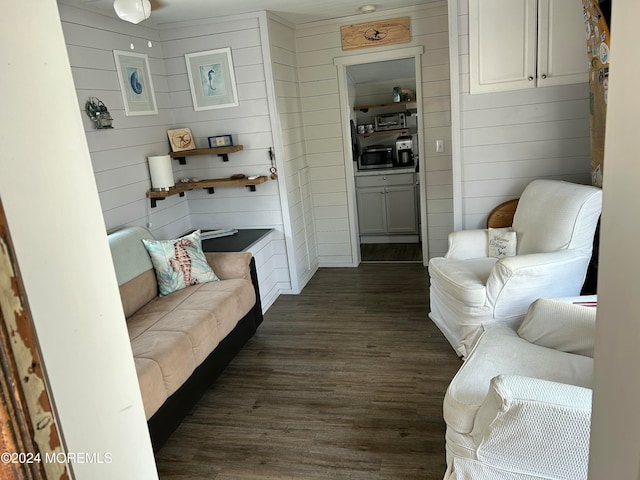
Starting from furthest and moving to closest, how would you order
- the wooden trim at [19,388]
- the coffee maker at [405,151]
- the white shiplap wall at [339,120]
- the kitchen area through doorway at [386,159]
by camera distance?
1. the coffee maker at [405,151]
2. the kitchen area through doorway at [386,159]
3. the white shiplap wall at [339,120]
4. the wooden trim at [19,388]

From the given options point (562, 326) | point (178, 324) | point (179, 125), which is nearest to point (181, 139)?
point (179, 125)

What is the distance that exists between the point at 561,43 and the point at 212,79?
2541 millimetres

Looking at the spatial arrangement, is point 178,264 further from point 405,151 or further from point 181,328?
point 405,151

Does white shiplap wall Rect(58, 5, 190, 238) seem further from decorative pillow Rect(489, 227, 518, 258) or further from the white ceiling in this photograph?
decorative pillow Rect(489, 227, 518, 258)

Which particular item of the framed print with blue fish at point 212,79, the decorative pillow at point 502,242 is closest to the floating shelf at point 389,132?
the framed print with blue fish at point 212,79

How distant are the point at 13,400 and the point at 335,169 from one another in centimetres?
413

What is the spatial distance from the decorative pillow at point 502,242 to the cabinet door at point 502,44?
0.97 m

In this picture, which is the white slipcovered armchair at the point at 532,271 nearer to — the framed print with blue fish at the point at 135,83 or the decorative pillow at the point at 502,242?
the decorative pillow at the point at 502,242

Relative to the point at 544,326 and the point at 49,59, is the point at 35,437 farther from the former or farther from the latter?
the point at 544,326

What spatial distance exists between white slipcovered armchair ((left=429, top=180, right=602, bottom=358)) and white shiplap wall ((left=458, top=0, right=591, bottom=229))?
1.16 feet

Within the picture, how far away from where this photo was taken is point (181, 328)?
2.50m

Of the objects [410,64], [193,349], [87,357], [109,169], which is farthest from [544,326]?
[410,64]

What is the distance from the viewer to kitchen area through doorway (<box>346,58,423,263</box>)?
5207mm

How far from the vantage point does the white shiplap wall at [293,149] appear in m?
3.82
